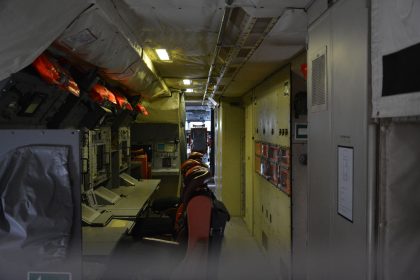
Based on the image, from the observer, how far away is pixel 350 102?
4.89 ft

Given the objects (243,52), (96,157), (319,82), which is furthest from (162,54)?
(319,82)

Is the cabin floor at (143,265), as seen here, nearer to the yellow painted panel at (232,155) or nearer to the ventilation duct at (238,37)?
the ventilation duct at (238,37)

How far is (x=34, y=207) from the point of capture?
5.17 feet

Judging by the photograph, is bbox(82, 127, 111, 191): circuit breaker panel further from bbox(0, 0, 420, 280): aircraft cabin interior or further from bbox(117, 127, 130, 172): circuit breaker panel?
bbox(117, 127, 130, 172): circuit breaker panel

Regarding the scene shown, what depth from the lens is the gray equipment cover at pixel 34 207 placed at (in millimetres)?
1545

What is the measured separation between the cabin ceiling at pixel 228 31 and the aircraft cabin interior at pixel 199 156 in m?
0.02

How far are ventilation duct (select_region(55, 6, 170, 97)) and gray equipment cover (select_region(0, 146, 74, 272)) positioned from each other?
30.8 inches

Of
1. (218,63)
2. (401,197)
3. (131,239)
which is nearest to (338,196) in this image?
(401,197)

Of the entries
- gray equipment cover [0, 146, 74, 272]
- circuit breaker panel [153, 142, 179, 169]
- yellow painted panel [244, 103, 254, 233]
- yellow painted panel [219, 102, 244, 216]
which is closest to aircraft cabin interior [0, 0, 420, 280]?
gray equipment cover [0, 146, 74, 272]

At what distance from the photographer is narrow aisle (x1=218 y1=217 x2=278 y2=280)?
13.9 feet

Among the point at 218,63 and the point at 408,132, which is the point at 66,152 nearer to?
the point at 408,132

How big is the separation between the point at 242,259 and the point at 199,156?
5.30 feet

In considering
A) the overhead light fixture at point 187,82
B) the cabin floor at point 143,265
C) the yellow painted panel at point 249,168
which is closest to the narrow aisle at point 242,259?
the cabin floor at point 143,265

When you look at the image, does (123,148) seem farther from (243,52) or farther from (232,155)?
(243,52)
